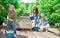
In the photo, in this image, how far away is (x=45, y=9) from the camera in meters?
18.1

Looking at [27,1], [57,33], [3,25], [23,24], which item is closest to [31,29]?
[23,24]

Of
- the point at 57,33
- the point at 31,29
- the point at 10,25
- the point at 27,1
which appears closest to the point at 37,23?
the point at 31,29

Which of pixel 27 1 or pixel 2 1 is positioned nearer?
pixel 2 1

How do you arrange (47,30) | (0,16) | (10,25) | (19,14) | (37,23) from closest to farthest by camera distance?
(10,25) < (0,16) < (47,30) < (37,23) < (19,14)

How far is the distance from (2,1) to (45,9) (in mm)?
4610

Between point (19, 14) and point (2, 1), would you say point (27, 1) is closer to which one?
point (19, 14)

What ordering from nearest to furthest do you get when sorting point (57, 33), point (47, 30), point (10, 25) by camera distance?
point (10, 25) → point (57, 33) → point (47, 30)

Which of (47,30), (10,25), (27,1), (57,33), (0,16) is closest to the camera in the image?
(10,25)

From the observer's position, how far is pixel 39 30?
594 inches

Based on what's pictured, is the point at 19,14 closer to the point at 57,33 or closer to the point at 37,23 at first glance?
the point at 37,23

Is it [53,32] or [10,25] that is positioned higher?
[10,25]

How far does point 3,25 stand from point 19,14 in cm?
515

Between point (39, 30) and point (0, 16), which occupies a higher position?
point (0, 16)

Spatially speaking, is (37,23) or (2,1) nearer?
(2,1)
